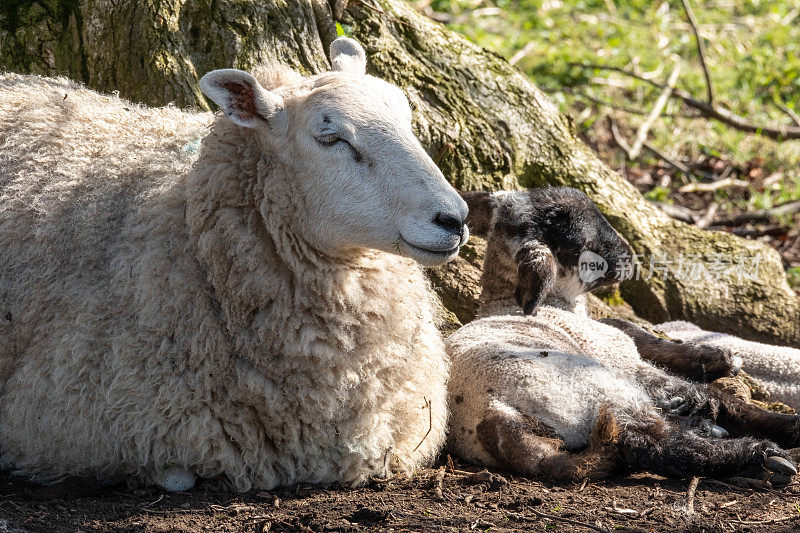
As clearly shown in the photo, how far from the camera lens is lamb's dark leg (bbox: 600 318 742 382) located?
213 inches

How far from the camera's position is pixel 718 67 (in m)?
11.6

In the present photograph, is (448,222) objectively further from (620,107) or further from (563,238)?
(620,107)

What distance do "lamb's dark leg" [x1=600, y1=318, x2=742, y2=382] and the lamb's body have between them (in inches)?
81.4

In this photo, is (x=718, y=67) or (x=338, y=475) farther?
(x=718, y=67)

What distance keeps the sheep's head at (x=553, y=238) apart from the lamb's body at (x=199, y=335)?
166 centimetres

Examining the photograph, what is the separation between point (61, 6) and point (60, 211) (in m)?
2.11

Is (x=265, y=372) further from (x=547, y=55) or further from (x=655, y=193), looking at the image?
(x=547, y=55)

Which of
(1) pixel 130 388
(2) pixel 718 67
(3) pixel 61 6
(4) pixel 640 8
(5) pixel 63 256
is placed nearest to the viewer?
(1) pixel 130 388

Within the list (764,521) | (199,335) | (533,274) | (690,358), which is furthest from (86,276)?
(690,358)

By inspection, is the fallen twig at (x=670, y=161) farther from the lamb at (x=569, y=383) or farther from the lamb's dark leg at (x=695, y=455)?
the lamb's dark leg at (x=695, y=455)

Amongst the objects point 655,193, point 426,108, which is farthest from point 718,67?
point 426,108

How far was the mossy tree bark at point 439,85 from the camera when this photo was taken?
5.62 meters

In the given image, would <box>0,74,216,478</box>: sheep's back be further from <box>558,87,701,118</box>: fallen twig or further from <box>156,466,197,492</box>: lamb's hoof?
<box>558,87,701,118</box>: fallen twig

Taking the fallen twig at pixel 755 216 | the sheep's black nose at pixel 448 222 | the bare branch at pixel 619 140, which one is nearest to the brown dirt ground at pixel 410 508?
the sheep's black nose at pixel 448 222
